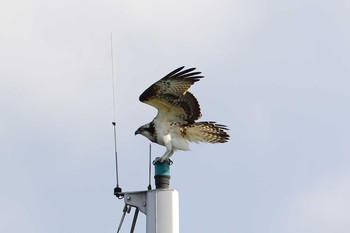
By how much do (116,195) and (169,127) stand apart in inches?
75.5

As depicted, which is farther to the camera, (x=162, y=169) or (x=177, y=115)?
(x=177, y=115)

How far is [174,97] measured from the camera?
45.9 ft

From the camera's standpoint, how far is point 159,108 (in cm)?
1408

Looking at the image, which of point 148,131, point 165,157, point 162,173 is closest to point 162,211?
point 162,173

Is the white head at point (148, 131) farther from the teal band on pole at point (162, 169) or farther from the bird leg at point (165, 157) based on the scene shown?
the teal band on pole at point (162, 169)

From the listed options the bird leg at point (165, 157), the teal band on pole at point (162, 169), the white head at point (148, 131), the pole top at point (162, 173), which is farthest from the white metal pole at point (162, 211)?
the white head at point (148, 131)

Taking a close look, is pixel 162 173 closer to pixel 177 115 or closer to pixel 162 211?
pixel 162 211

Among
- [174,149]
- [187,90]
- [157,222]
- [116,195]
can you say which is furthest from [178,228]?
[187,90]

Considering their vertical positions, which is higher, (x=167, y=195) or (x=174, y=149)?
(x=174, y=149)

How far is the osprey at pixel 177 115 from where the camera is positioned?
45.0ft

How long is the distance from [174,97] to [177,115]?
0.83 feet

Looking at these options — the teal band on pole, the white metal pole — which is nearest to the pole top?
the teal band on pole

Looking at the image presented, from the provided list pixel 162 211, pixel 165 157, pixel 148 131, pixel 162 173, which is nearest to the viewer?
pixel 162 211

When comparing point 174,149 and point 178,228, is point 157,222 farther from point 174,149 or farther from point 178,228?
point 174,149
